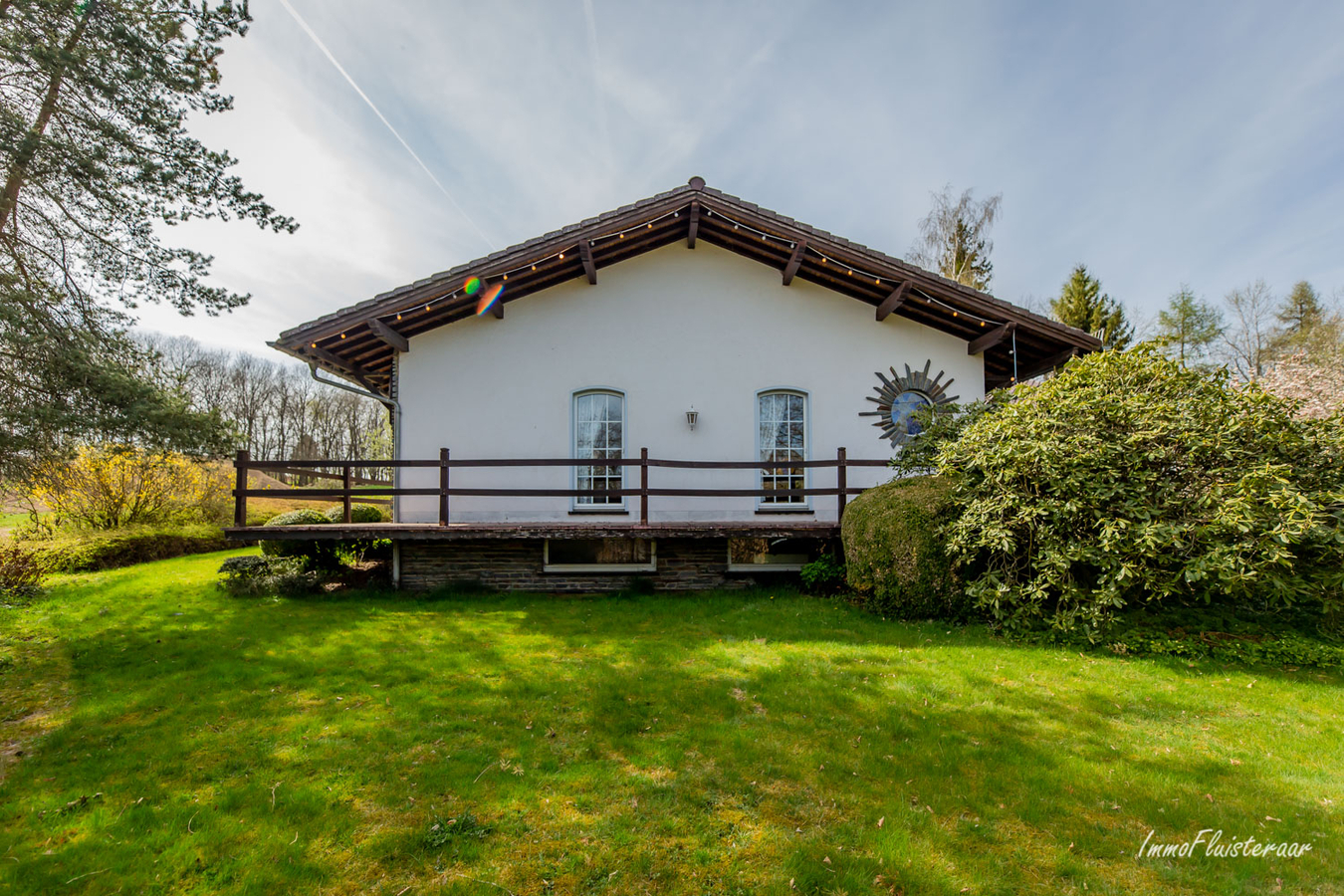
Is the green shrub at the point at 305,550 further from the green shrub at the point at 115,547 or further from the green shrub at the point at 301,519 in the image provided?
the green shrub at the point at 115,547

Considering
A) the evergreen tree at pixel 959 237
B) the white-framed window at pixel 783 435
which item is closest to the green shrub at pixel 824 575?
the white-framed window at pixel 783 435

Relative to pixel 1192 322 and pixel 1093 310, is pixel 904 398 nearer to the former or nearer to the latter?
pixel 1093 310

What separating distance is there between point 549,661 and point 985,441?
5334 millimetres

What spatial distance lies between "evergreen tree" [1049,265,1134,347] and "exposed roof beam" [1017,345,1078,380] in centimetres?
1681

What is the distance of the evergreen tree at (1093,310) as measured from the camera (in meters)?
22.3

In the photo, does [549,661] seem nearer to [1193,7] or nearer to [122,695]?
[122,695]

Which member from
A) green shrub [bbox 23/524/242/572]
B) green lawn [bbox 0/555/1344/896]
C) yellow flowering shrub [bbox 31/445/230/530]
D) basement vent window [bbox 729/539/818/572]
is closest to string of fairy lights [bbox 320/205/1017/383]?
basement vent window [bbox 729/539/818/572]

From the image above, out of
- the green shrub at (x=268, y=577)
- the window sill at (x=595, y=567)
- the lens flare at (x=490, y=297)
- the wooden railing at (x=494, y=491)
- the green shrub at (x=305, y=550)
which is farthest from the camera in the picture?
the green shrub at (x=305, y=550)

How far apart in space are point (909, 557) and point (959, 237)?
17.7 m

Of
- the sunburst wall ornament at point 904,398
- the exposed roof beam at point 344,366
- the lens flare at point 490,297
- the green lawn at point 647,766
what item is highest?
the lens flare at point 490,297

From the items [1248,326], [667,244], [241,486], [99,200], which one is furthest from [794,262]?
A: [1248,326]

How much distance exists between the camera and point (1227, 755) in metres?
3.33

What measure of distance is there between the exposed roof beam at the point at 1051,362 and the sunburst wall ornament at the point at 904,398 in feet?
5.92

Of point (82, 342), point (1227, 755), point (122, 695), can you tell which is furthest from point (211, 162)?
point (1227, 755)
